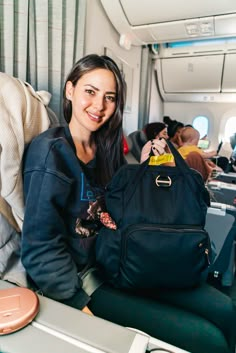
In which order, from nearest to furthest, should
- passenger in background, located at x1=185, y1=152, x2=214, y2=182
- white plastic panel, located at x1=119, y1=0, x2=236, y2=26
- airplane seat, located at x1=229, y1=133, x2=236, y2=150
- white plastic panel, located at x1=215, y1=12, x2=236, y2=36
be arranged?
white plastic panel, located at x1=119, y1=0, x2=236, y2=26
white plastic panel, located at x1=215, y1=12, x2=236, y2=36
passenger in background, located at x1=185, y1=152, x2=214, y2=182
airplane seat, located at x1=229, y1=133, x2=236, y2=150

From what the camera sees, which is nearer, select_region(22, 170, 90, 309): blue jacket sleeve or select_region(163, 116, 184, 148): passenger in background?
select_region(22, 170, 90, 309): blue jacket sleeve

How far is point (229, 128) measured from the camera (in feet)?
12.3

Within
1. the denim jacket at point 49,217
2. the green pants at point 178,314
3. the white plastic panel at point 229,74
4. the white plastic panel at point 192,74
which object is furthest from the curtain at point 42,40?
the white plastic panel at point 229,74

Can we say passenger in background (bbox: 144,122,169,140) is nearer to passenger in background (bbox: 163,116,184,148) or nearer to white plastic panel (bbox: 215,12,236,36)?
passenger in background (bbox: 163,116,184,148)

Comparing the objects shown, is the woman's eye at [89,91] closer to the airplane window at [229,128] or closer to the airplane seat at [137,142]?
the airplane seat at [137,142]

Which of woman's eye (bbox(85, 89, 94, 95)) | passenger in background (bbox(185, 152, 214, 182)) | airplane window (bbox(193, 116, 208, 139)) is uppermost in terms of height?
airplane window (bbox(193, 116, 208, 139))

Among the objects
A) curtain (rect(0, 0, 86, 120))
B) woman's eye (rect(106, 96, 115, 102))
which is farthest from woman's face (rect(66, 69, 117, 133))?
curtain (rect(0, 0, 86, 120))

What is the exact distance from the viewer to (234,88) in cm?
336

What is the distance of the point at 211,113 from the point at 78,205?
3571mm

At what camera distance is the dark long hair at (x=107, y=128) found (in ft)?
2.89

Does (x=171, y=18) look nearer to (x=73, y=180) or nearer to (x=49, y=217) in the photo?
(x=73, y=180)

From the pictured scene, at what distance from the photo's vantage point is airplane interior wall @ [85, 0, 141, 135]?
167cm

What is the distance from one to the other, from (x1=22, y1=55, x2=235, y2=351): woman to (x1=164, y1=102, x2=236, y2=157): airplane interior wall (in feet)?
10.3

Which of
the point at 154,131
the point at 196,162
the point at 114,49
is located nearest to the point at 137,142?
the point at 154,131
